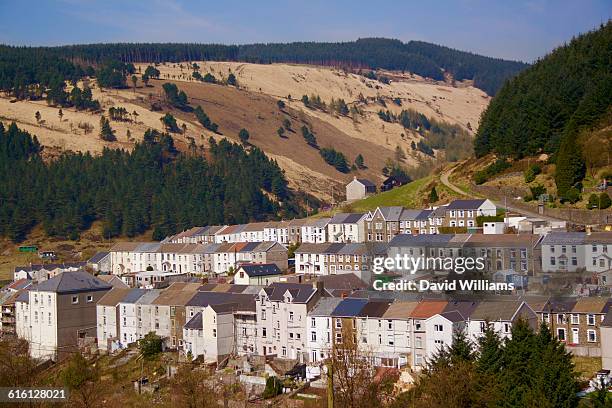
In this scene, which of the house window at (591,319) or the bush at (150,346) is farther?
the bush at (150,346)

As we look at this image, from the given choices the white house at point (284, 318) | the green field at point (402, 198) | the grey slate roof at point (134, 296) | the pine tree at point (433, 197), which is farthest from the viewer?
the green field at point (402, 198)

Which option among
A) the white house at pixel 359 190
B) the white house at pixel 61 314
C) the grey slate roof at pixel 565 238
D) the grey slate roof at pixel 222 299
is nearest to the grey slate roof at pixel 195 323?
the grey slate roof at pixel 222 299

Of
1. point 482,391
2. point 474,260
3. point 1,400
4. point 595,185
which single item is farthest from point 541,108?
point 1,400

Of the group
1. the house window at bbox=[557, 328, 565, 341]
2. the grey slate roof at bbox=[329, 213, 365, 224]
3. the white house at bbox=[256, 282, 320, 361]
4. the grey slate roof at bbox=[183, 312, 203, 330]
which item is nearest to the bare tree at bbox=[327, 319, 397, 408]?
the white house at bbox=[256, 282, 320, 361]

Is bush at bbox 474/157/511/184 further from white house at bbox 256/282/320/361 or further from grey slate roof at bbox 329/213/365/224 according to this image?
white house at bbox 256/282/320/361

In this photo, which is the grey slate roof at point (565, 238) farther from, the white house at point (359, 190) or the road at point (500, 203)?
the white house at point (359, 190)

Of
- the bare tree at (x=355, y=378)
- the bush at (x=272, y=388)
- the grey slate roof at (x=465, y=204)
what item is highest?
the grey slate roof at (x=465, y=204)

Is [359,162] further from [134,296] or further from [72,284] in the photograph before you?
[134,296]
